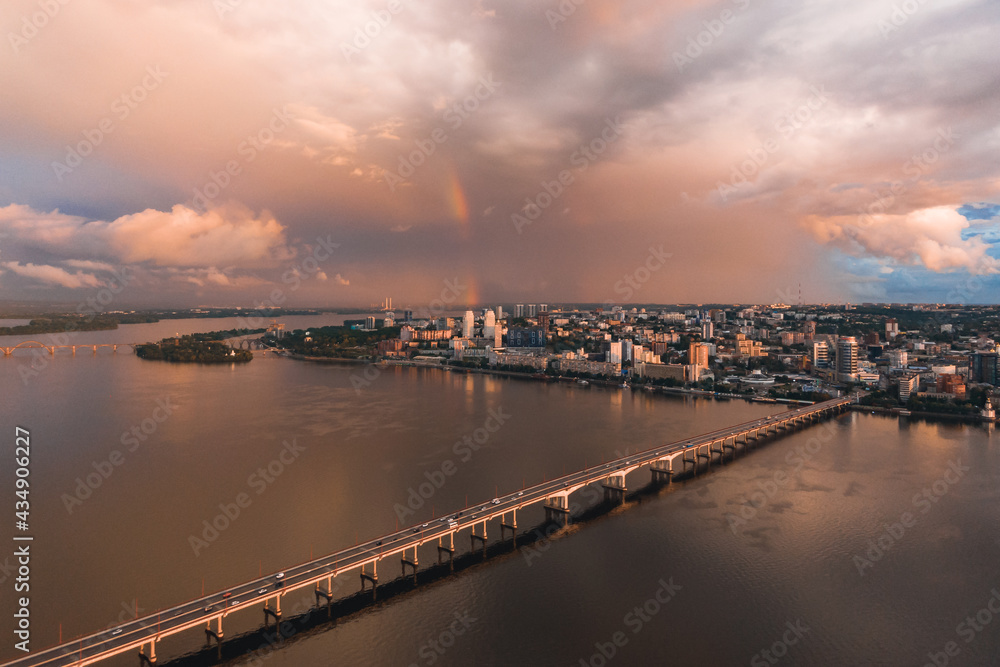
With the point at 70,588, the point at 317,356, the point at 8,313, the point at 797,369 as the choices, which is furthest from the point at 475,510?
the point at 8,313

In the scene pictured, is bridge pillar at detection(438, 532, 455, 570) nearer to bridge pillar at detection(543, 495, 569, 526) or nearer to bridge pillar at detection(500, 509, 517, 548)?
bridge pillar at detection(500, 509, 517, 548)

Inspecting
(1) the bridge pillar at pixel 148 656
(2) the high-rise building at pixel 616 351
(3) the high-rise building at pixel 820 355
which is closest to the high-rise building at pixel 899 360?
(3) the high-rise building at pixel 820 355

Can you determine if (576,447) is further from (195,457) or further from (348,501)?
(195,457)

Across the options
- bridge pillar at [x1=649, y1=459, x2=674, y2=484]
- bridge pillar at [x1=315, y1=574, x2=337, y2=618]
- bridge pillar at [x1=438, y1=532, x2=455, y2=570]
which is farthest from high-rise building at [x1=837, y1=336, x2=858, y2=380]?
bridge pillar at [x1=315, y1=574, x2=337, y2=618]

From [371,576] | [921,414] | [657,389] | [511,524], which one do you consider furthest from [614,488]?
[657,389]

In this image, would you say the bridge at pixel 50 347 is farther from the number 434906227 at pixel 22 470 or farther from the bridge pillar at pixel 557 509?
the bridge pillar at pixel 557 509

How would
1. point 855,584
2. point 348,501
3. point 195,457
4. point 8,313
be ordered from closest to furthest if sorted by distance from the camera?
point 855,584 → point 348,501 → point 195,457 → point 8,313
